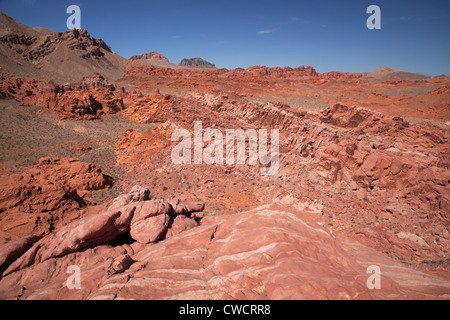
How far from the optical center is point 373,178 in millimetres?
13305

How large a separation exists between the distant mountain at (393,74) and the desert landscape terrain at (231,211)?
476 feet

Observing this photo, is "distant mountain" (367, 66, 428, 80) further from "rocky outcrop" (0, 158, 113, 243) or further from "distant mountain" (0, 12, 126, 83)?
"rocky outcrop" (0, 158, 113, 243)

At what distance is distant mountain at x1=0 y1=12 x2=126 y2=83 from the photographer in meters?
70.2

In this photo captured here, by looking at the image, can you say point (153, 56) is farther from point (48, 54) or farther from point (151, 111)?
point (151, 111)

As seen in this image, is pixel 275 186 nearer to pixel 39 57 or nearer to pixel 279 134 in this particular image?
pixel 279 134

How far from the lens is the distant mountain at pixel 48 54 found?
230 feet

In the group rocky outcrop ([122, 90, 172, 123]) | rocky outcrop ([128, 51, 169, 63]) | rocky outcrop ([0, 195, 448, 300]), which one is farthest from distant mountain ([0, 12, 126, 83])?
rocky outcrop ([0, 195, 448, 300])

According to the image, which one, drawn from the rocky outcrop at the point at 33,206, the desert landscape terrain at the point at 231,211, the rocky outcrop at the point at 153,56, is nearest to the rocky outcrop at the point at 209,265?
the desert landscape terrain at the point at 231,211

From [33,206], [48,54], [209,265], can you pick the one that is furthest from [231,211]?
[48,54]

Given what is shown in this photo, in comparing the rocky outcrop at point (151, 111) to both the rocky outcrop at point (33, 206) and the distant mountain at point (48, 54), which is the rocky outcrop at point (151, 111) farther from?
the distant mountain at point (48, 54)

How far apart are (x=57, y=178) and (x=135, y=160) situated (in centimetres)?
615

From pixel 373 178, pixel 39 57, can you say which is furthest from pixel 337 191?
pixel 39 57

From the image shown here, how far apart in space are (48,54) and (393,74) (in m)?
182

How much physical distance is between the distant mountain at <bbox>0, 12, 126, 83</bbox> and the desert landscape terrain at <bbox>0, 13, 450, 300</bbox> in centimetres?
5682
